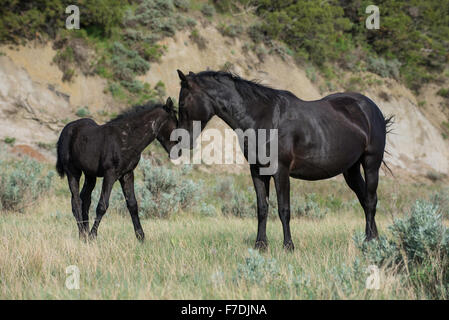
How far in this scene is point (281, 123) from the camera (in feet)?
17.6

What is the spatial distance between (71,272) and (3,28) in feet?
63.0

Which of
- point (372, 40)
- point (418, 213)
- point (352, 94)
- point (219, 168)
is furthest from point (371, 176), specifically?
point (372, 40)

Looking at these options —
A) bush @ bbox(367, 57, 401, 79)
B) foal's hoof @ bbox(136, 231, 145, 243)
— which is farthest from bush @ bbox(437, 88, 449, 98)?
foal's hoof @ bbox(136, 231, 145, 243)

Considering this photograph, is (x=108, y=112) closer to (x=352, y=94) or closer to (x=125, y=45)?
(x=125, y=45)

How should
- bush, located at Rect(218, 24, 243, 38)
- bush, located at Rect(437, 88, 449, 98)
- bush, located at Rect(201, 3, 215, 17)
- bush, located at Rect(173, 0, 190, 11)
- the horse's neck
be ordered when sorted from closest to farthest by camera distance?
the horse's neck → bush, located at Rect(173, 0, 190, 11) → bush, located at Rect(218, 24, 243, 38) → bush, located at Rect(201, 3, 215, 17) → bush, located at Rect(437, 88, 449, 98)

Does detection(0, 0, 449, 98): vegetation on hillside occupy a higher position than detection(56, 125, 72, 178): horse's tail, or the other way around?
detection(0, 0, 449, 98): vegetation on hillside

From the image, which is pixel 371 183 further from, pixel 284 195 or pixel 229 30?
pixel 229 30

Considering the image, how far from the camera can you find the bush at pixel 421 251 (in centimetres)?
353

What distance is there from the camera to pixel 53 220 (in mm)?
7566

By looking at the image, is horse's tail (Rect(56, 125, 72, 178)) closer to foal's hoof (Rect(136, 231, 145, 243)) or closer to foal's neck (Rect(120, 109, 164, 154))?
foal's neck (Rect(120, 109, 164, 154))

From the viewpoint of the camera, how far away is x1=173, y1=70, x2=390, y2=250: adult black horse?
5246 mm

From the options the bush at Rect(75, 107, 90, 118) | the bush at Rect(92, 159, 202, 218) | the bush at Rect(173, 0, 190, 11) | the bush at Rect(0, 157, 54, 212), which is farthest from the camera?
the bush at Rect(173, 0, 190, 11)

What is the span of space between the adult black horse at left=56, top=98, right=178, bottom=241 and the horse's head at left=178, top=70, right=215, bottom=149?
0.47m

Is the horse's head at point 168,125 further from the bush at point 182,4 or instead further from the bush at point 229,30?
the bush at point 182,4
